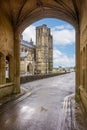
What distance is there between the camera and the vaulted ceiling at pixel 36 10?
34.6ft

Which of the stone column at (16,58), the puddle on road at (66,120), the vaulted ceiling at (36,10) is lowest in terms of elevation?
the puddle on road at (66,120)

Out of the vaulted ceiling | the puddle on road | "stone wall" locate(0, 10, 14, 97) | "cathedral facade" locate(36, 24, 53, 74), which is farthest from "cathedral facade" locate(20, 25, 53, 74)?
→ the puddle on road

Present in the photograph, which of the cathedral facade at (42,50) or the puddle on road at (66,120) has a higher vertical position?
the cathedral facade at (42,50)

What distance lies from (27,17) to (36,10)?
75 cm

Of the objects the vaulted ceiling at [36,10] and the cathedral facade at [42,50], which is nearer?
the vaulted ceiling at [36,10]

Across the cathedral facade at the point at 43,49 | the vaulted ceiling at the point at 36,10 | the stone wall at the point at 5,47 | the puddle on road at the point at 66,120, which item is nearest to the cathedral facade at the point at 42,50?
the cathedral facade at the point at 43,49

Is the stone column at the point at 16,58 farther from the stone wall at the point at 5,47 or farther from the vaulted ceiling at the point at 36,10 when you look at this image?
the vaulted ceiling at the point at 36,10

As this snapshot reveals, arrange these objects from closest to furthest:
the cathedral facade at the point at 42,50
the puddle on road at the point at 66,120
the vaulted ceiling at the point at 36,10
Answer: the puddle on road at the point at 66,120
the vaulted ceiling at the point at 36,10
the cathedral facade at the point at 42,50

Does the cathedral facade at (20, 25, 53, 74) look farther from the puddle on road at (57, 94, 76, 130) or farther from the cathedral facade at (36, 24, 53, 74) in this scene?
the puddle on road at (57, 94, 76, 130)

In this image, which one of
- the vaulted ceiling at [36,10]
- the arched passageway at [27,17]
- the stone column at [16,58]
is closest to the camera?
the arched passageway at [27,17]

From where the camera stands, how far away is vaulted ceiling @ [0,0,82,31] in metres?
10.5

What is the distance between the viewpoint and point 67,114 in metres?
6.93

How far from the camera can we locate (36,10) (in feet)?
38.6

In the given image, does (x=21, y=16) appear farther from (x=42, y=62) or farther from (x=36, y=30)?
(x=36, y=30)
